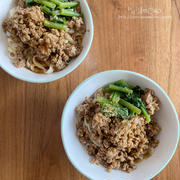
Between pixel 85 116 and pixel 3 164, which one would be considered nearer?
pixel 85 116

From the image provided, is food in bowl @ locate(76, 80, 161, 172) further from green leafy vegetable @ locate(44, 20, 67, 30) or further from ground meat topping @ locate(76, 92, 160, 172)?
green leafy vegetable @ locate(44, 20, 67, 30)

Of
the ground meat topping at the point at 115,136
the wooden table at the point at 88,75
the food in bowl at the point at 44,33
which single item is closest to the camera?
the ground meat topping at the point at 115,136

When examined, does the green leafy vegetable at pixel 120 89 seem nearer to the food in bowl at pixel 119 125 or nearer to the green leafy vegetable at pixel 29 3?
the food in bowl at pixel 119 125

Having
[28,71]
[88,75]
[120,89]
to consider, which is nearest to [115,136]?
[120,89]

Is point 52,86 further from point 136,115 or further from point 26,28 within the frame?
point 136,115

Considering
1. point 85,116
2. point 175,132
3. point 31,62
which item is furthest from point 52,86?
point 175,132

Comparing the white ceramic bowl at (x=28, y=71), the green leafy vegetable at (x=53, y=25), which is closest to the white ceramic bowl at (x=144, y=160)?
the white ceramic bowl at (x=28, y=71)

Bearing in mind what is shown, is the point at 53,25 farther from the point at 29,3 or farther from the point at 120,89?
the point at 120,89
